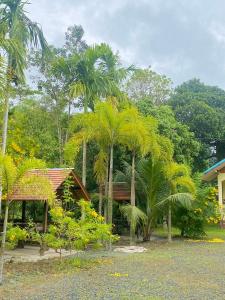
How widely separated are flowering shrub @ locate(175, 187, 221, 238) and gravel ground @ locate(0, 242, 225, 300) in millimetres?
5682

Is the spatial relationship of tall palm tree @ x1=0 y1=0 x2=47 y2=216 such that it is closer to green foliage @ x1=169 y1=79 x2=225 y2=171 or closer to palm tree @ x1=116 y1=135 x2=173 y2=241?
palm tree @ x1=116 y1=135 x2=173 y2=241

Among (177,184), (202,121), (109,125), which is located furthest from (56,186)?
(202,121)

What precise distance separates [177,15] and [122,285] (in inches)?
1097

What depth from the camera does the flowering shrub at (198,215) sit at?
18109 millimetres

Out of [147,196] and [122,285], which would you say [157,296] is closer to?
[122,285]

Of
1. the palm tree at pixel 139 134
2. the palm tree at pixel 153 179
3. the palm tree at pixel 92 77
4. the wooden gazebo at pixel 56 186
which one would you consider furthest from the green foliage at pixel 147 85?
the wooden gazebo at pixel 56 186

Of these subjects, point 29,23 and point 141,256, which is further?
point 29,23

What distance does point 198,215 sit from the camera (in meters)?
18.3

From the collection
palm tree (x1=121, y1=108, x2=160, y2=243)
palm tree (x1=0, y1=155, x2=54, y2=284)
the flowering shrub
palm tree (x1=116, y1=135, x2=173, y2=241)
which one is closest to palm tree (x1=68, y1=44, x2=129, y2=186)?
palm tree (x1=121, y1=108, x2=160, y2=243)

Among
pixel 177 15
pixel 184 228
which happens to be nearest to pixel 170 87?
pixel 177 15

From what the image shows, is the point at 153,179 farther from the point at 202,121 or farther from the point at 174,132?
the point at 202,121

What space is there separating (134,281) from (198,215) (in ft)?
34.6

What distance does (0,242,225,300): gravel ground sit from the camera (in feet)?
23.4

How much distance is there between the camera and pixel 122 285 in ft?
26.0
